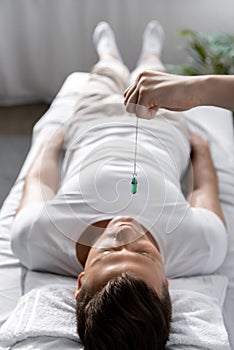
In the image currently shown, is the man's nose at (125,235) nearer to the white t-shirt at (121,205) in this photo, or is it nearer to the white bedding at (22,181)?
the white t-shirt at (121,205)

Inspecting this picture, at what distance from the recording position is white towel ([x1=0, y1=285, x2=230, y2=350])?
1.31m

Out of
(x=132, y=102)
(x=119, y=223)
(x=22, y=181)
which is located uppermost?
(x=132, y=102)

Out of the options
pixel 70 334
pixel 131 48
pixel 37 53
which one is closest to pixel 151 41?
pixel 131 48

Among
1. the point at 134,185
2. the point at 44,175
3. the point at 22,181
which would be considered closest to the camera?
the point at 134,185

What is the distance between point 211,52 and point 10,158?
1035 mm

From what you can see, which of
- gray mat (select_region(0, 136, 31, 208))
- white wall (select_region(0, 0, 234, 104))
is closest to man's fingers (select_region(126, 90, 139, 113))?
gray mat (select_region(0, 136, 31, 208))

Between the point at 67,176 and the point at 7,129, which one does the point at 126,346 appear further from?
the point at 7,129

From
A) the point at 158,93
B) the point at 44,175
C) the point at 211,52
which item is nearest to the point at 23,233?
the point at 44,175

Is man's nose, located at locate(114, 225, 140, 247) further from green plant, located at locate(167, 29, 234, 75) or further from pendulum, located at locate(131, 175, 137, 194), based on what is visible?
green plant, located at locate(167, 29, 234, 75)

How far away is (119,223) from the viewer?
133 cm

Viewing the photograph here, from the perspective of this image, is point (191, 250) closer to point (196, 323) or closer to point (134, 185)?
point (196, 323)

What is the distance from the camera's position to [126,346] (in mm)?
1193

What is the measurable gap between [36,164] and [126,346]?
2.90 ft

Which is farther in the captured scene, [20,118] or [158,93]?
[20,118]
